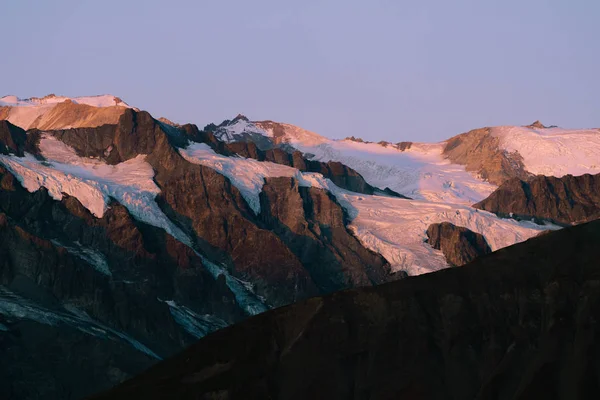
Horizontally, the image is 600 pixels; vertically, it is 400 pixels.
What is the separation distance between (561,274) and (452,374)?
19.7 metres

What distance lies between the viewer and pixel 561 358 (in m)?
190

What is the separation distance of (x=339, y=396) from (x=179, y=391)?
790 inches

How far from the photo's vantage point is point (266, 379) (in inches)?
7731

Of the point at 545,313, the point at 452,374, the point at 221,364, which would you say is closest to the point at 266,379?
the point at 221,364

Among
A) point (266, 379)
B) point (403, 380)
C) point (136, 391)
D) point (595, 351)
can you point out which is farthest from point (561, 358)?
point (136, 391)

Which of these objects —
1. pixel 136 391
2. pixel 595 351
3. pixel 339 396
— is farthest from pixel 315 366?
pixel 595 351

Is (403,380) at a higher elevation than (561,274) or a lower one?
lower

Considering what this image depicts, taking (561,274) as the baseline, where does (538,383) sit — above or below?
below

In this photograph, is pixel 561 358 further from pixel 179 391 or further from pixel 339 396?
pixel 179 391

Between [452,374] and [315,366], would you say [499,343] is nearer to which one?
[452,374]

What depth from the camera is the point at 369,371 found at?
198 m

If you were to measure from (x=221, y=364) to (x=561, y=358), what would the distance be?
141 feet

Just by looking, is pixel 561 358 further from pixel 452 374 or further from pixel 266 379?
pixel 266 379

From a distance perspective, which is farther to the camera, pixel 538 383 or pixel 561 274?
pixel 561 274
